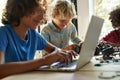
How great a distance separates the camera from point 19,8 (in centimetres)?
119

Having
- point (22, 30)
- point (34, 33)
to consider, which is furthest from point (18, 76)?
point (34, 33)

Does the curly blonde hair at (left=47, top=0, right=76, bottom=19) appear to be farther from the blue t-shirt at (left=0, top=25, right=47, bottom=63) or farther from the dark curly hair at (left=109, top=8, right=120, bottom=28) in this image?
the blue t-shirt at (left=0, top=25, right=47, bottom=63)

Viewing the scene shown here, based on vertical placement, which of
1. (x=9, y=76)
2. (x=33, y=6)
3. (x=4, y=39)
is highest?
(x=33, y=6)

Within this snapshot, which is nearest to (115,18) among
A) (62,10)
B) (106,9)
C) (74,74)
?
(106,9)

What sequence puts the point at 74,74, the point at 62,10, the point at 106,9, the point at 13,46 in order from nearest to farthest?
the point at 74,74
the point at 13,46
the point at 62,10
the point at 106,9

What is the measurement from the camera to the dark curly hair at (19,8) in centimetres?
118

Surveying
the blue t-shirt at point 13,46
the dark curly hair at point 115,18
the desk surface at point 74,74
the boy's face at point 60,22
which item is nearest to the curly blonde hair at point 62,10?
the boy's face at point 60,22

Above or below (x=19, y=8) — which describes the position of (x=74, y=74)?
below

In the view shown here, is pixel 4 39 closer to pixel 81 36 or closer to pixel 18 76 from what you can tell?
pixel 18 76

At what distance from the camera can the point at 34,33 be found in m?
1.33

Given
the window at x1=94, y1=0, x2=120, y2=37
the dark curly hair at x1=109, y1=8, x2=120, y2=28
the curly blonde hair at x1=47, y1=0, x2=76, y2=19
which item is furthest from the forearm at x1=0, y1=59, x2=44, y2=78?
the window at x1=94, y1=0, x2=120, y2=37

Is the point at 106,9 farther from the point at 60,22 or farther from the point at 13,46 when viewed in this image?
the point at 13,46

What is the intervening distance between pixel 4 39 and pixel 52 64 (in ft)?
0.83

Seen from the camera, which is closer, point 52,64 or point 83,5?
point 52,64
